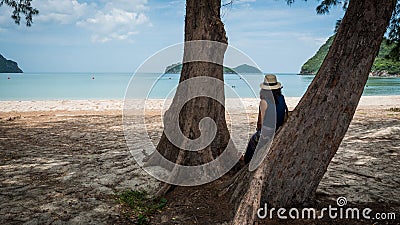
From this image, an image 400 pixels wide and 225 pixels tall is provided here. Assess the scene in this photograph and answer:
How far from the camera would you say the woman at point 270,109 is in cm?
411

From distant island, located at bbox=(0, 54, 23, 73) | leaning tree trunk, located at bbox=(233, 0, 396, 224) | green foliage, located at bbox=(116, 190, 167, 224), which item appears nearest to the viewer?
leaning tree trunk, located at bbox=(233, 0, 396, 224)

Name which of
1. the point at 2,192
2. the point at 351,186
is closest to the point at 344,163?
the point at 351,186

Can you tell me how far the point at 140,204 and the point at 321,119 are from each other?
2.16 meters

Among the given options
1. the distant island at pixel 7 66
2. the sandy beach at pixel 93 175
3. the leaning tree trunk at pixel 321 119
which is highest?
the distant island at pixel 7 66

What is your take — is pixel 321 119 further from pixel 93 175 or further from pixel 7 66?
pixel 7 66

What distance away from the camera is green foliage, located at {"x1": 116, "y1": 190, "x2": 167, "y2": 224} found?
369 cm

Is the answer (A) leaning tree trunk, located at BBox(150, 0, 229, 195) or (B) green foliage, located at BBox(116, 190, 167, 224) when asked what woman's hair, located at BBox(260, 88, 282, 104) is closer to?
(A) leaning tree trunk, located at BBox(150, 0, 229, 195)

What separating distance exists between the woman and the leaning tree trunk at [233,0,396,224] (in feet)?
2.38

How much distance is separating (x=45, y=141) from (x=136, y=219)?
4928mm

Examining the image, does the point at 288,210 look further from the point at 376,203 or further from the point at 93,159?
the point at 93,159

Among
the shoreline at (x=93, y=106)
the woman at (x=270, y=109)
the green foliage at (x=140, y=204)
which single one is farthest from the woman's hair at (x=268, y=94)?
the shoreline at (x=93, y=106)

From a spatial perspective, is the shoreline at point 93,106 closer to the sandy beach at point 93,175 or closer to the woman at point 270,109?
the sandy beach at point 93,175

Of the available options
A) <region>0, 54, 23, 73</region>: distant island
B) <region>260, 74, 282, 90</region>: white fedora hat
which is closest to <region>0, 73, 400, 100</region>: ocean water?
<region>260, 74, 282, 90</region>: white fedora hat

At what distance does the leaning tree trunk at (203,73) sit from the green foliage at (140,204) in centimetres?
56
